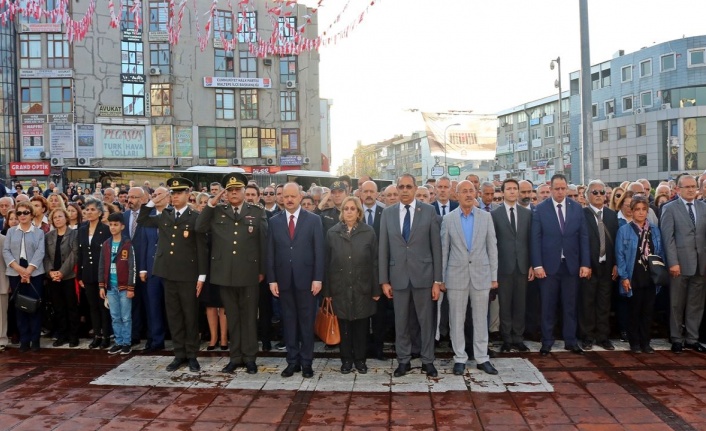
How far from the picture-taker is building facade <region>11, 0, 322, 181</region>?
4219 cm

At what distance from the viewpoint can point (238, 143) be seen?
4656 centimetres

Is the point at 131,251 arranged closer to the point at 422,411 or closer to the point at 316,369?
the point at 316,369

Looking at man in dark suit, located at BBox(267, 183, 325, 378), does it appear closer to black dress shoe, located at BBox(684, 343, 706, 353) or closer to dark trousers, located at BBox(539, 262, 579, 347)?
dark trousers, located at BBox(539, 262, 579, 347)

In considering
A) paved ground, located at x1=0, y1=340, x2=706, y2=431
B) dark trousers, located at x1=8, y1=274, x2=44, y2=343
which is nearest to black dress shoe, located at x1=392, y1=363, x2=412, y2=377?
paved ground, located at x1=0, y1=340, x2=706, y2=431

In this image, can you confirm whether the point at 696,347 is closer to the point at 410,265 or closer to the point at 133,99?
the point at 410,265

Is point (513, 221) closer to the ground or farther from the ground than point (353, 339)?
farther from the ground

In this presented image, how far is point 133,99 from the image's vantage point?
1741 inches

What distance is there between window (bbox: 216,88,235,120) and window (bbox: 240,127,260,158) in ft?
5.09

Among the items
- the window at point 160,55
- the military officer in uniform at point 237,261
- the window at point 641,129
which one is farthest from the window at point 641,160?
the military officer in uniform at point 237,261

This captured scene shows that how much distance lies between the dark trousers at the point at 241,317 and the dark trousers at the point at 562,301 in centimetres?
356

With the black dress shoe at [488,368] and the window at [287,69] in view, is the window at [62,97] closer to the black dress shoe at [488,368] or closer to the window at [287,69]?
the window at [287,69]

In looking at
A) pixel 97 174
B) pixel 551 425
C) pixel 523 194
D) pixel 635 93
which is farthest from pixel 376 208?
pixel 635 93

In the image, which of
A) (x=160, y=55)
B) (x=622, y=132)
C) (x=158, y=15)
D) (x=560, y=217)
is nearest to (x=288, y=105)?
(x=160, y=55)

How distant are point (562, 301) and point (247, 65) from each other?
42659mm
